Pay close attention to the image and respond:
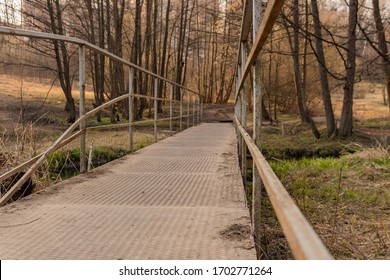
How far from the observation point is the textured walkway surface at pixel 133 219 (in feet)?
5.08

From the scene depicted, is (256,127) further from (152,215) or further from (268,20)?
(268,20)

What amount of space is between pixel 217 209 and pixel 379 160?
4.13 meters

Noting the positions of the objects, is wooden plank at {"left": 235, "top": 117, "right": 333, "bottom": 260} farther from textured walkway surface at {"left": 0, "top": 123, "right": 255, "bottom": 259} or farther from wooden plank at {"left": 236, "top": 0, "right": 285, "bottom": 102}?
textured walkway surface at {"left": 0, "top": 123, "right": 255, "bottom": 259}

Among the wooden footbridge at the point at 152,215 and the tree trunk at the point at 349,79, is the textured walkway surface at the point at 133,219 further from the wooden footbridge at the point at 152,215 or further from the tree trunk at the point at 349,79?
the tree trunk at the point at 349,79

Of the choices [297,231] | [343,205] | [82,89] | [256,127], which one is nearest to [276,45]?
[343,205]

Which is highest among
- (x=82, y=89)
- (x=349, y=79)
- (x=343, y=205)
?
(x=349, y=79)

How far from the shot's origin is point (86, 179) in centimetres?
296

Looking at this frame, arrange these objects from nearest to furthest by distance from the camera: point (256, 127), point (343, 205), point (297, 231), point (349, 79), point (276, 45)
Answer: point (297, 231)
point (256, 127)
point (343, 205)
point (349, 79)
point (276, 45)

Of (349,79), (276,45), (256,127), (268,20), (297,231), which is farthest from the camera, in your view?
(276,45)

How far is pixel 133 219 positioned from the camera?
199 centimetres

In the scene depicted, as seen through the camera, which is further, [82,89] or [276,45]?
[276,45]

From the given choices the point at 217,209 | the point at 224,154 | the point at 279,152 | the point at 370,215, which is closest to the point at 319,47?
the point at 279,152

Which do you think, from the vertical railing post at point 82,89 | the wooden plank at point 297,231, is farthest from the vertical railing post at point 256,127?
the vertical railing post at point 82,89

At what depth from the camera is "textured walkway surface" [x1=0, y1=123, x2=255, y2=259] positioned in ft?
5.08
